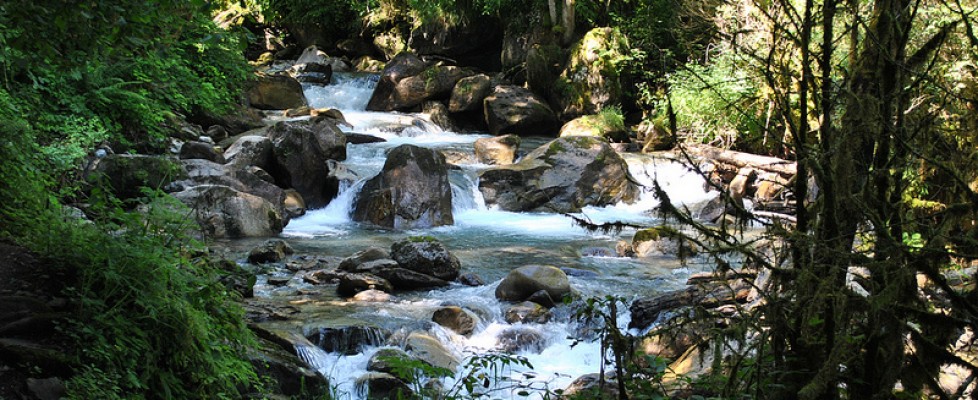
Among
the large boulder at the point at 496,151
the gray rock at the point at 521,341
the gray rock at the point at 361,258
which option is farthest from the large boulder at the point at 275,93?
the gray rock at the point at 521,341

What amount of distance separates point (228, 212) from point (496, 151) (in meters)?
6.67

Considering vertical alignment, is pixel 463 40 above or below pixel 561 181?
above

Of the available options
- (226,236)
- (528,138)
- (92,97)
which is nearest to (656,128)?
(528,138)

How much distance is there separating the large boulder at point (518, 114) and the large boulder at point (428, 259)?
11.2 meters

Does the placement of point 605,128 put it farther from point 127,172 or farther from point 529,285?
point 127,172

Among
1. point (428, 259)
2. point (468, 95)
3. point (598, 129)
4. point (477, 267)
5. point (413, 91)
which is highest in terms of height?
point (413, 91)

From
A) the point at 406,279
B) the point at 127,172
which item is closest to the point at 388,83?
the point at 127,172

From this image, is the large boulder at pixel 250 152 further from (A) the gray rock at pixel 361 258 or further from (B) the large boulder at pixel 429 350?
(B) the large boulder at pixel 429 350

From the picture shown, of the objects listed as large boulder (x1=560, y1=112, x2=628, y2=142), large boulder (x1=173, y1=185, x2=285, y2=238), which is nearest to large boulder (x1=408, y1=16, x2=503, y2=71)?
large boulder (x1=560, y1=112, x2=628, y2=142)

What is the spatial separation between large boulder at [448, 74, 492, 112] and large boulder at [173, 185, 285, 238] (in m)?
10.2

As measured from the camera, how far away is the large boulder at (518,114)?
65.9ft

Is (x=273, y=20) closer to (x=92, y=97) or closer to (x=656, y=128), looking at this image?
(x=656, y=128)

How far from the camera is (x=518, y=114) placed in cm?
2014

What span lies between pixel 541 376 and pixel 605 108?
14.3m
